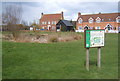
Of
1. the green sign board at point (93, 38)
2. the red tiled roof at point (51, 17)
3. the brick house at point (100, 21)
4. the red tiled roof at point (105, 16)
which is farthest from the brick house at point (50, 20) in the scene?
the green sign board at point (93, 38)

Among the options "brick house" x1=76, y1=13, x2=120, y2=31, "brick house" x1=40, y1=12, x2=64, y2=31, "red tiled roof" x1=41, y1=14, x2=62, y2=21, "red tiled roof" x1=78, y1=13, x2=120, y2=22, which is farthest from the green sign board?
"brick house" x1=40, y1=12, x2=64, y2=31

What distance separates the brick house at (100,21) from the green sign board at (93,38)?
4822 centimetres

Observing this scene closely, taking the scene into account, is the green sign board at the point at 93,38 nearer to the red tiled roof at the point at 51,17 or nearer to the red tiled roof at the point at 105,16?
the red tiled roof at the point at 105,16

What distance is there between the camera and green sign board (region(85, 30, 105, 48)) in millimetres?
5975

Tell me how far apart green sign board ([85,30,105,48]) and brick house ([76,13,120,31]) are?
158 feet

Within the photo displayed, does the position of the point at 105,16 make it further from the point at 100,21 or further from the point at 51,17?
the point at 51,17

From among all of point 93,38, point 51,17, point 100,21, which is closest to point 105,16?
point 100,21

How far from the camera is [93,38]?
20.1 feet

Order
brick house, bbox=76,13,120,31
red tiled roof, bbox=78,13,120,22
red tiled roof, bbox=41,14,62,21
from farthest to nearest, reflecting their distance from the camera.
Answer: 1. red tiled roof, bbox=41,14,62,21
2. red tiled roof, bbox=78,13,120,22
3. brick house, bbox=76,13,120,31

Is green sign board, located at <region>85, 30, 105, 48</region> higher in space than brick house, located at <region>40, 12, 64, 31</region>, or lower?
lower

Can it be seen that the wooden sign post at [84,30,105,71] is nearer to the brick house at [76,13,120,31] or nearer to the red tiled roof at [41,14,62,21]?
the brick house at [76,13,120,31]

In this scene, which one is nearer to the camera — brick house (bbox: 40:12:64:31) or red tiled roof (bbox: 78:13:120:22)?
red tiled roof (bbox: 78:13:120:22)

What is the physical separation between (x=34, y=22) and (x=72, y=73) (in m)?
54.4

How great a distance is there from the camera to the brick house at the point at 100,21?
171 feet
